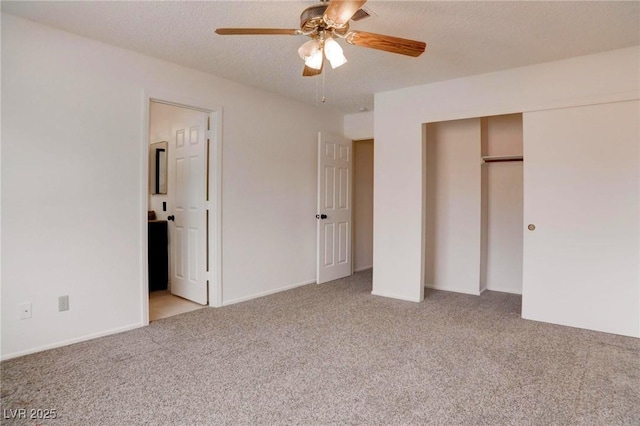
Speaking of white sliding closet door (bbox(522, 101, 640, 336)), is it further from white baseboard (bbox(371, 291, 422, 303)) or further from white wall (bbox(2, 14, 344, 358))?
white wall (bbox(2, 14, 344, 358))

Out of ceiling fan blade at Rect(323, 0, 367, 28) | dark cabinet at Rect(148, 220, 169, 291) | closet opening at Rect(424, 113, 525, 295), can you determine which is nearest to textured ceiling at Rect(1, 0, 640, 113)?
ceiling fan blade at Rect(323, 0, 367, 28)

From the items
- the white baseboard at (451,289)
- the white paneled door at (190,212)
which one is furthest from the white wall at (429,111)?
the white paneled door at (190,212)

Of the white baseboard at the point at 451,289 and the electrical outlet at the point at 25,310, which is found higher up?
the electrical outlet at the point at 25,310

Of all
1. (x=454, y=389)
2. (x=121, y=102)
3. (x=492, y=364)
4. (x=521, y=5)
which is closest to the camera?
(x=454, y=389)

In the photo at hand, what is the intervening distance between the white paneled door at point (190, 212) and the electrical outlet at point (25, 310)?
5.00 ft

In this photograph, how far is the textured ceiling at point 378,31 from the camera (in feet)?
7.75

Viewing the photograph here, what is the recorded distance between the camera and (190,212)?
13.3 ft

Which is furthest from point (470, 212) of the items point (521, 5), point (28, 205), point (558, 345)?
point (28, 205)

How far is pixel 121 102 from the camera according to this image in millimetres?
3039

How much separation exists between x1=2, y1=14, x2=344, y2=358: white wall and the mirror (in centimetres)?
120

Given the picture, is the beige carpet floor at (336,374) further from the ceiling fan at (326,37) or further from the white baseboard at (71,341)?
the ceiling fan at (326,37)

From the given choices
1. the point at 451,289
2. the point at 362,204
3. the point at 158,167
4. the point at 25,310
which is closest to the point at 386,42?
the point at 25,310

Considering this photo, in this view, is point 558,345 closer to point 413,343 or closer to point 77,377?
point 413,343

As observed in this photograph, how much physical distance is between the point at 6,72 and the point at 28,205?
0.91m
